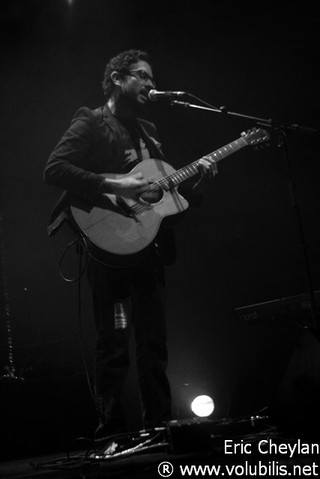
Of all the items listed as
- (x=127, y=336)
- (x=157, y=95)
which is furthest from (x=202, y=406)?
(x=157, y=95)

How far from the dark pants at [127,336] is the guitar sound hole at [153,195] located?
0.95 ft

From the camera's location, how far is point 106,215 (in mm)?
2674

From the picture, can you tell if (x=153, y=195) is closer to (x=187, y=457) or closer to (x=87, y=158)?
(x=87, y=158)

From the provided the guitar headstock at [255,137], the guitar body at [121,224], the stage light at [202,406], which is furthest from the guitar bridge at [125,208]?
the stage light at [202,406]

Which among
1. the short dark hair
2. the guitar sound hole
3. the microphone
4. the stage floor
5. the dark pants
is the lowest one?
the stage floor

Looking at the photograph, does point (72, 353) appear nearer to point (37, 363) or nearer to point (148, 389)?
point (37, 363)

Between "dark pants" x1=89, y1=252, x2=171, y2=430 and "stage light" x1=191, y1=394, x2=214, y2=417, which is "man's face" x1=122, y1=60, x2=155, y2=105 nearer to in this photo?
"dark pants" x1=89, y1=252, x2=171, y2=430

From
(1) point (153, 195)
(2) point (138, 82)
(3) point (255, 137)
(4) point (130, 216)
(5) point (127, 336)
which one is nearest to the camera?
(5) point (127, 336)

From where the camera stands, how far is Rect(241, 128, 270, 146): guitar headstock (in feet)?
11.0

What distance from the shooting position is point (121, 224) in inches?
105

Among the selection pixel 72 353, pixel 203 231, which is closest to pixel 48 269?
pixel 72 353

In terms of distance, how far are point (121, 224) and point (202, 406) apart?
1.63 meters

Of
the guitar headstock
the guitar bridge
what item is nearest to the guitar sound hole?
the guitar bridge

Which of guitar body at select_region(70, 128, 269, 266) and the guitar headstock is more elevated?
the guitar headstock
